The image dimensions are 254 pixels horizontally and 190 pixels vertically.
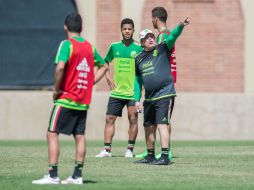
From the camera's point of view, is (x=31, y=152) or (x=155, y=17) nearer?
(x=155, y=17)

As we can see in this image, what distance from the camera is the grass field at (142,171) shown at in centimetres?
1095

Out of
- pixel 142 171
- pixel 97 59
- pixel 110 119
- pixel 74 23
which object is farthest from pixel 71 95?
pixel 110 119

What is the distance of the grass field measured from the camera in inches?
431

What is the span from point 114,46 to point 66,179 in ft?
17.0

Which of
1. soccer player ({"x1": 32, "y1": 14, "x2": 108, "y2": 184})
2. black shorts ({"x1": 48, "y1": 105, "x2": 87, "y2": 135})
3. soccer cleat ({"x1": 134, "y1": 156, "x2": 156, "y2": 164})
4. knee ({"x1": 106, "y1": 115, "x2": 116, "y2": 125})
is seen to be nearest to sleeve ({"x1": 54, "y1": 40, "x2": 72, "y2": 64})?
soccer player ({"x1": 32, "y1": 14, "x2": 108, "y2": 184})

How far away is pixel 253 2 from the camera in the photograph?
25500 millimetres

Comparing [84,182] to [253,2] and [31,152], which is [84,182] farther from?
[253,2]

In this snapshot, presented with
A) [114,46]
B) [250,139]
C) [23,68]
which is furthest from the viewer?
[23,68]

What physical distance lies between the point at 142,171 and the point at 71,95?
7.08 ft

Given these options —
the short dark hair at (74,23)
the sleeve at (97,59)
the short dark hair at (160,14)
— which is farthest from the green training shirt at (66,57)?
the short dark hair at (160,14)

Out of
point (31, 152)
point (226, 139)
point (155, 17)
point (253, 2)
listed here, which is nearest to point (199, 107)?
point (226, 139)

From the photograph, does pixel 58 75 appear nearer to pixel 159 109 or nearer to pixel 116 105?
pixel 159 109

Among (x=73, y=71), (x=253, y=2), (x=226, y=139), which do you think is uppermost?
(x=253, y=2)

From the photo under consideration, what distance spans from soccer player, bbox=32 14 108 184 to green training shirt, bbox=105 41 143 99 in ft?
16.0
